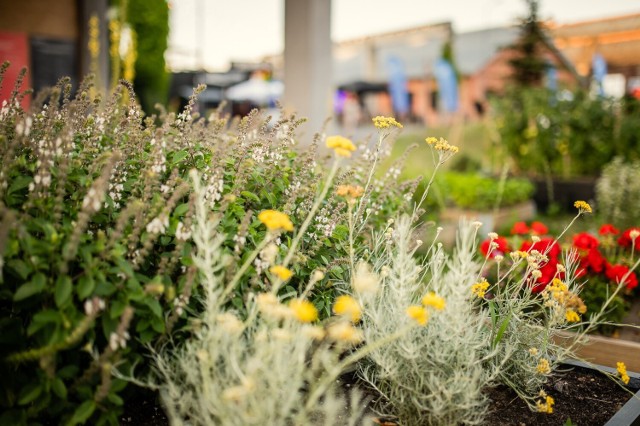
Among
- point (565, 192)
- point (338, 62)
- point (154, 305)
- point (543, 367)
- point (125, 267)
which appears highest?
point (338, 62)

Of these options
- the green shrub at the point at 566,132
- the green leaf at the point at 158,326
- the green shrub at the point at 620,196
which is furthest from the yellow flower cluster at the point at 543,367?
the green shrub at the point at 566,132

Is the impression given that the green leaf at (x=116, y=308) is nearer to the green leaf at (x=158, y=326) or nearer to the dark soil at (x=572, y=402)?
the green leaf at (x=158, y=326)

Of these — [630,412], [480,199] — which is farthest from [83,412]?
[480,199]

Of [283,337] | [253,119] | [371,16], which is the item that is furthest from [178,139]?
[371,16]

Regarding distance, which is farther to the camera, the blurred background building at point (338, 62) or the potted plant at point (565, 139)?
the potted plant at point (565, 139)

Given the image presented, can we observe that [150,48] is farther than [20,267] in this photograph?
Yes

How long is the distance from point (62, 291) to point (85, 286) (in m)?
0.06

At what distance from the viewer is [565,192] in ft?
27.3

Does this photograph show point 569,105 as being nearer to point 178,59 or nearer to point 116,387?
point 116,387

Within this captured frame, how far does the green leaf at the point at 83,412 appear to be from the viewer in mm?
1559

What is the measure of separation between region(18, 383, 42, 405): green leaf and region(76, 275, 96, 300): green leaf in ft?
0.95

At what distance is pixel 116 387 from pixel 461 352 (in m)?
1.04

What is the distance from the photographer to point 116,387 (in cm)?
163

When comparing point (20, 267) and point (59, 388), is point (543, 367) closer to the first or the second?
point (59, 388)
